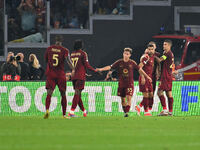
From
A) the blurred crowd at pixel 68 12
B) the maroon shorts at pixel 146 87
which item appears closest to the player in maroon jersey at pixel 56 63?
the maroon shorts at pixel 146 87

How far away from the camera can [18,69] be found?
22.0m

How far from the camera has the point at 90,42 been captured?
94.6ft

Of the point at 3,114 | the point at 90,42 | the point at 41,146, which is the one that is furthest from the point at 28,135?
the point at 90,42

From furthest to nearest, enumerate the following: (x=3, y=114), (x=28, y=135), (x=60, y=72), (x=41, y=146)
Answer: (x=3, y=114) < (x=60, y=72) < (x=28, y=135) < (x=41, y=146)

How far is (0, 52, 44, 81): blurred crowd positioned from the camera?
71.5 feet

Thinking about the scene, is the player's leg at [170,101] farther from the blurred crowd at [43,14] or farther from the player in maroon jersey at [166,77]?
the blurred crowd at [43,14]

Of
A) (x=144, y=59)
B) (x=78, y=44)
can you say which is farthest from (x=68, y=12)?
(x=78, y=44)

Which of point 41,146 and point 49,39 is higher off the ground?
point 49,39

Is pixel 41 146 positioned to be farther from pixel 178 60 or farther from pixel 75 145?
pixel 178 60

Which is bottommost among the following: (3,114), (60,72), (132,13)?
(3,114)

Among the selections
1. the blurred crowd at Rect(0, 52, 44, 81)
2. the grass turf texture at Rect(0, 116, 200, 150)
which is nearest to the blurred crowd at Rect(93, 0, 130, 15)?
the blurred crowd at Rect(0, 52, 44, 81)

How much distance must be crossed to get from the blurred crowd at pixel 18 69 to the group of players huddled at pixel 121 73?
13.8ft

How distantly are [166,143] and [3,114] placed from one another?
10969 mm

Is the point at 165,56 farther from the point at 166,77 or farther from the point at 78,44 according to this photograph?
the point at 78,44
